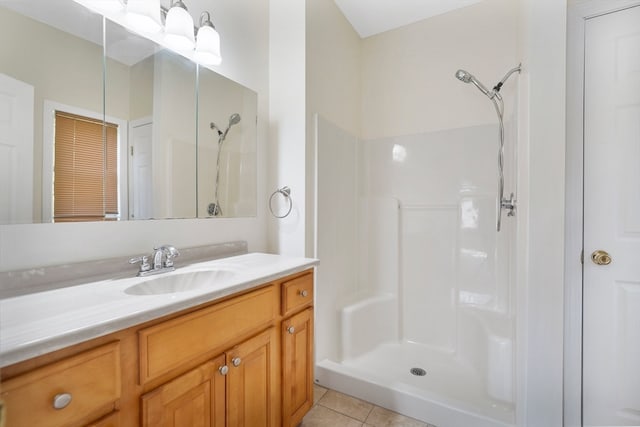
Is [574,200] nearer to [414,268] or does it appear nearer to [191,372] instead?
[414,268]

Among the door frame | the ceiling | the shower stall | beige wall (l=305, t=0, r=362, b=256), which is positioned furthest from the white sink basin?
the ceiling

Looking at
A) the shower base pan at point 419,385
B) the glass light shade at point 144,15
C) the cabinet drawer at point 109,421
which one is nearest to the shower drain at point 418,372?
the shower base pan at point 419,385

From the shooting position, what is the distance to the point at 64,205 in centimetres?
93

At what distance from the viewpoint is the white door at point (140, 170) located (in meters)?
1.11

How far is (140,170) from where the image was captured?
3.74 feet

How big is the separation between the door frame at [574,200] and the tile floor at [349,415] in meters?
0.68

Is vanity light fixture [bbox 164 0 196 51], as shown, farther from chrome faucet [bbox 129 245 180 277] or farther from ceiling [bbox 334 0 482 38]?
ceiling [bbox 334 0 482 38]

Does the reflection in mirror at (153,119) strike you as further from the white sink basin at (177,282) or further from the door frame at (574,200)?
the door frame at (574,200)

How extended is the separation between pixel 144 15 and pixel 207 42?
282 mm

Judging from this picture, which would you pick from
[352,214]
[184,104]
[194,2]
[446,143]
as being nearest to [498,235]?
[446,143]

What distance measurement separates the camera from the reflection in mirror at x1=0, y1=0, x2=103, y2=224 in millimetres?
814

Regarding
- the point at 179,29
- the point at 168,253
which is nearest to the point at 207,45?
the point at 179,29

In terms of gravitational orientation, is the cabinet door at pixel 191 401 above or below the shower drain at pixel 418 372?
above

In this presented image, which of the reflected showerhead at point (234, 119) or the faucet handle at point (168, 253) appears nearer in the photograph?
the faucet handle at point (168, 253)
